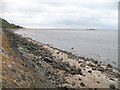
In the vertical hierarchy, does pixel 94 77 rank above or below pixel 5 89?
below

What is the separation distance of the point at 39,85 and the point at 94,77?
13.1m

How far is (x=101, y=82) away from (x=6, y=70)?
565 inches

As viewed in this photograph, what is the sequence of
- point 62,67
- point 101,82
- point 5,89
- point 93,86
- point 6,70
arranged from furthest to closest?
point 62,67 < point 101,82 < point 93,86 < point 6,70 < point 5,89

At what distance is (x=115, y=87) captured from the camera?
83.8ft

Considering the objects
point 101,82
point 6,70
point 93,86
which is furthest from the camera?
point 101,82

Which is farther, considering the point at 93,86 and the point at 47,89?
the point at 93,86

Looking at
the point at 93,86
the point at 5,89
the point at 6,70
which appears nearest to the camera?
the point at 5,89

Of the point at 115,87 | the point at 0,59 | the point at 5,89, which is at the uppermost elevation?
the point at 0,59

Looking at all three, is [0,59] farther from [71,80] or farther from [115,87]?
[115,87]

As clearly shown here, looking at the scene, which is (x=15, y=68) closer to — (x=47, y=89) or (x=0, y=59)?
(x=0, y=59)

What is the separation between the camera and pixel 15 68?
17.4 m

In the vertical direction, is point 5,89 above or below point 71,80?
above

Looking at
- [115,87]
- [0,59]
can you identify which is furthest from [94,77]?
[0,59]

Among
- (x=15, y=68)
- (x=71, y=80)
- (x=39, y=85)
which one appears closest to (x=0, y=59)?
(x=15, y=68)
